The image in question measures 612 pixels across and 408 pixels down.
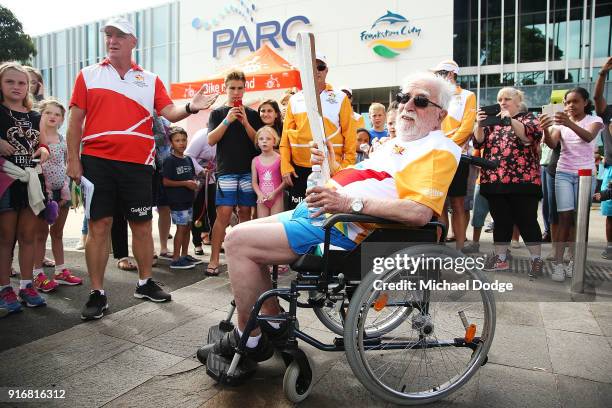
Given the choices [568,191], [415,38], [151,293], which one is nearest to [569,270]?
[568,191]

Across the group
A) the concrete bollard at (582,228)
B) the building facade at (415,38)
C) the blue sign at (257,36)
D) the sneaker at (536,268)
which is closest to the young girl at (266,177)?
the sneaker at (536,268)

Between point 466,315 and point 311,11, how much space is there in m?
18.0

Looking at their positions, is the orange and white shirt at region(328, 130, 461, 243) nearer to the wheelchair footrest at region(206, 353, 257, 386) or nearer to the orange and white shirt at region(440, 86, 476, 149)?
the wheelchair footrest at region(206, 353, 257, 386)

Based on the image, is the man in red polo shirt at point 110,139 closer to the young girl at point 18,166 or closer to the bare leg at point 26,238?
the young girl at point 18,166

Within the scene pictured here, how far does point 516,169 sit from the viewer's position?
154 inches

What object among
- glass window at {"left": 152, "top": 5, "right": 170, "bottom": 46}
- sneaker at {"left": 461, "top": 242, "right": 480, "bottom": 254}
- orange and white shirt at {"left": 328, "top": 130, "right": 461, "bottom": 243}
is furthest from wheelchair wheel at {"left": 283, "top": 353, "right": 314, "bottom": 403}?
glass window at {"left": 152, "top": 5, "right": 170, "bottom": 46}

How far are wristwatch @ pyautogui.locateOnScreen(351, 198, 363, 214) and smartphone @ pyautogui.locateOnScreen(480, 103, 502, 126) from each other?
2.38m

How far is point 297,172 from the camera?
13.0 ft

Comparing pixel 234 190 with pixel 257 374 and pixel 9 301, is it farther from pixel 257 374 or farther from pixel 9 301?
pixel 257 374

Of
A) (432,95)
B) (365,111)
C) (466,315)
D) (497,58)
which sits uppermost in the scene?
(497,58)

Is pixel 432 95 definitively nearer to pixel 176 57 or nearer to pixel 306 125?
pixel 306 125

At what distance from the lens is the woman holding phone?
12.7 ft

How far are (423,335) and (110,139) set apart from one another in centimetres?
239

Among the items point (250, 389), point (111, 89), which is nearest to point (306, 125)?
point (111, 89)
